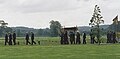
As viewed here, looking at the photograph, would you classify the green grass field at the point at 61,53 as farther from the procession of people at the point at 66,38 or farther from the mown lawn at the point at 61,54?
the procession of people at the point at 66,38

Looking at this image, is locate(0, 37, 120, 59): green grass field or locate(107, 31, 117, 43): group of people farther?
locate(107, 31, 117, 43): group of people

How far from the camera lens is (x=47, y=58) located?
25.8 metres

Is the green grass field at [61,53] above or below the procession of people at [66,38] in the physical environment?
below

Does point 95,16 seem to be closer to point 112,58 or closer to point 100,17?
point 100,17

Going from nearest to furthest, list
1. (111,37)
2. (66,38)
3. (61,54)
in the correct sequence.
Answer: (61,54) → (66,38) → (111,37)

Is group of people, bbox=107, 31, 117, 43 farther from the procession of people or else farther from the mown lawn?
the mown lawn

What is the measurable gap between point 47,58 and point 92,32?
34.2 meters

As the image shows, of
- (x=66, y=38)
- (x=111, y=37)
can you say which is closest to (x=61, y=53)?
(x=66, y=38)

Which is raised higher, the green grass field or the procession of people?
the procession of people

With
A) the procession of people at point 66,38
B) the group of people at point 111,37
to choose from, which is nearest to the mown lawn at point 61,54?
the procession of people at point 66,38

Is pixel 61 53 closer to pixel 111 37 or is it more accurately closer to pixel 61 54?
pixel 61 54

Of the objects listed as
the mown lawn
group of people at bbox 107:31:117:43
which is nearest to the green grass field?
the mown lawn

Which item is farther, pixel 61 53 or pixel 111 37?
pixel 111 37

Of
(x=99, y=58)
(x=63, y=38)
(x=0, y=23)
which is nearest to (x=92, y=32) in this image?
(x=63, y=38)
